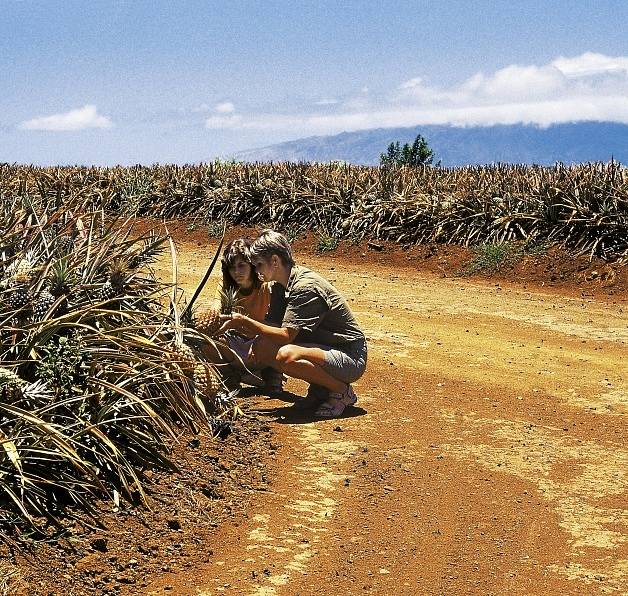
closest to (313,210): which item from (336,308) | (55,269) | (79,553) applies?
(336,308)

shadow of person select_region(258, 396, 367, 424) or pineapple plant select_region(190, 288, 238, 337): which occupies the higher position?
pineapple plant select_region(190, 288, 238, 337)

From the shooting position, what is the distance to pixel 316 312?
739 centimetres

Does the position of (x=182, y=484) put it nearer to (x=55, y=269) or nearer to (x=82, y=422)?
(x=82, y=422)

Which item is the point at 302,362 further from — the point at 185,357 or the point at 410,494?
the point at 410,494

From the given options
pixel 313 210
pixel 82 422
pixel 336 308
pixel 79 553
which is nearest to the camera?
pixel 79 553

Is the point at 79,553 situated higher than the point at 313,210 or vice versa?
the point at 313,210

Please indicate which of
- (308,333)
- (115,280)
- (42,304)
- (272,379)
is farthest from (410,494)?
(42,304)

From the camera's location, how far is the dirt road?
4988 millimetres

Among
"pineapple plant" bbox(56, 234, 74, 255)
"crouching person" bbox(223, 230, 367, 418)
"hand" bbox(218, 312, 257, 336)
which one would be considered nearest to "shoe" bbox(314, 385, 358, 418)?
"crouching person" bbox(223, 230, 367, 418)

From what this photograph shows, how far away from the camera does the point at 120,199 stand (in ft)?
86.3

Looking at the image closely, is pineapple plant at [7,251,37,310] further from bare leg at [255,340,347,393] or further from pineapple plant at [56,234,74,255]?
bare leg at [255,340,347,393]

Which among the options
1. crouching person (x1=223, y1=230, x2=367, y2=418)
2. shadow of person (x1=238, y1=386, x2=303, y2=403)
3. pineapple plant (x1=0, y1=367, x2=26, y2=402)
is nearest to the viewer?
pineapple plant (x1=0, y1=367, x2=26, y2=402)

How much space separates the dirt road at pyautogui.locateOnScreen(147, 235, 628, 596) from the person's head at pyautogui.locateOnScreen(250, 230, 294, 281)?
1.13 meters

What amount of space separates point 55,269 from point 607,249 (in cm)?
1268
